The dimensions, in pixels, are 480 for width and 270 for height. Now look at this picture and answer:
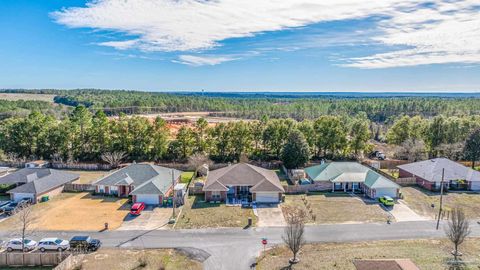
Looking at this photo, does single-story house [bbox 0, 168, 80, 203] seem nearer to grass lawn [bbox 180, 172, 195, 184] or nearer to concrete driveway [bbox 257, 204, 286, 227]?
grass lawn [bbox 180, 172, 195, 184]

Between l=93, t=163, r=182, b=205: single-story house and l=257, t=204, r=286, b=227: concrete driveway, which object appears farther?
l=93, t=163, r=182, b=205: single-story house

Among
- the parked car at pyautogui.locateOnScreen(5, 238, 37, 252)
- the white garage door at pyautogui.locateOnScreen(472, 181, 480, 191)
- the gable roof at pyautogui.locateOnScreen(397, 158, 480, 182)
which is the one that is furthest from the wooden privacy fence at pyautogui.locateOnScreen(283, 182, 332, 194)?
the parked car at pyautogui.locateOnScreen(5, 238, 37, 252)

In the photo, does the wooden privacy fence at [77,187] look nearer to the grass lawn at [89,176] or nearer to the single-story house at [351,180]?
the grass lawn at [89,176]

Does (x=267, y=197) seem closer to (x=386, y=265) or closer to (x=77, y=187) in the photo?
(x=386, y=265)

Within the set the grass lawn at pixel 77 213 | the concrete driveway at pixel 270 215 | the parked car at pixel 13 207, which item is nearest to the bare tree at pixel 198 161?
the grass lawn at pixel 77 213

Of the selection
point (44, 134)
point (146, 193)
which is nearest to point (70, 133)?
point (44, 134)
